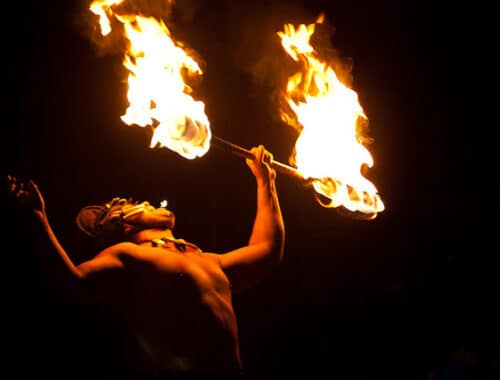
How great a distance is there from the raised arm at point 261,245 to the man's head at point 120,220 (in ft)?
1.34

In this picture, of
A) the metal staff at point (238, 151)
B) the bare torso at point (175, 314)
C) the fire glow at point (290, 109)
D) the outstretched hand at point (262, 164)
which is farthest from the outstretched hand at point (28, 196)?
the outstretched hand at point (262, 164)

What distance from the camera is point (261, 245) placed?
3.48 metres

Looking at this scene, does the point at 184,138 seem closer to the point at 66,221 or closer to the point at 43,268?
the point at 43,268

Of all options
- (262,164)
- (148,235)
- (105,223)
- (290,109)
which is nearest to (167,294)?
(148,235)

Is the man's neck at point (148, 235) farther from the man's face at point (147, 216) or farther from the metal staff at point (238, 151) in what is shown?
the metal staff at point (238, 151)

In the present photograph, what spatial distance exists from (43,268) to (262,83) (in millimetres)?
2516

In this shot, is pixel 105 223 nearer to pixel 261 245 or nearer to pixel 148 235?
pixel 148 235

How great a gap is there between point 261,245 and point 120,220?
766 mm

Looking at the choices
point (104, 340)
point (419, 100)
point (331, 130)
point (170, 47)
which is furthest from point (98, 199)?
point (419, 100)

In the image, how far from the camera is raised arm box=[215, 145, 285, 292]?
3367mm

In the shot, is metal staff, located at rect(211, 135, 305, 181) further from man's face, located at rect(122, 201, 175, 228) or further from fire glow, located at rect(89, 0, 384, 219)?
man's face, located at rect(122, 201, 175, 228)

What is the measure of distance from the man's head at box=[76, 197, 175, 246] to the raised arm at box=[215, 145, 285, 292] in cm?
41

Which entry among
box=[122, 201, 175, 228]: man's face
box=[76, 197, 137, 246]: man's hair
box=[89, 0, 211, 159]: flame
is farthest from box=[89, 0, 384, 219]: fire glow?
box=[76, 197, 137, 246]: man's hair

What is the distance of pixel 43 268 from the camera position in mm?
2594
